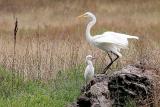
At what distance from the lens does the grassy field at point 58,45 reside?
11.9 metres

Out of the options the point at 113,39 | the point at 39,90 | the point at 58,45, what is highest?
the point at 113,39

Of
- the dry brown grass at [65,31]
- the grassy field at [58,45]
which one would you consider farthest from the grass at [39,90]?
the dry brown grass at [65,31]

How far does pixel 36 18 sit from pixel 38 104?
1641 cm

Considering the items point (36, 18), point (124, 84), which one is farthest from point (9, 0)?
point (124, 84)

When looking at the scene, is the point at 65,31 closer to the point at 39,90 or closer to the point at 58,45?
the point at 58,45

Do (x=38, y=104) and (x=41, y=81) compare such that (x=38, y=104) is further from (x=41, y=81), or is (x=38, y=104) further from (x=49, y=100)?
(x=41, y=81)

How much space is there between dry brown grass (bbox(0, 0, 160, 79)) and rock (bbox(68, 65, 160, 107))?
0.81 metres

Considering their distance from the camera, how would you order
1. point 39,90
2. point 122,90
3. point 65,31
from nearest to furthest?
point 122,90, point 39,90, point 65,31

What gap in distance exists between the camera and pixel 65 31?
22.2 meters

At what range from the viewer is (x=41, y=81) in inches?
493

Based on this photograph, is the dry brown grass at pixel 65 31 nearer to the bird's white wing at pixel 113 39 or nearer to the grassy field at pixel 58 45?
the grassy field at pixel 58 45

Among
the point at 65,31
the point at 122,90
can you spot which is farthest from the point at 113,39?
the point at 65,31

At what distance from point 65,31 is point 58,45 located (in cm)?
522

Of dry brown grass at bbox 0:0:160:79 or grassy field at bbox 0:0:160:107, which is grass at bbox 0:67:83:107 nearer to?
grassy field at bbox 0:0:160:107
